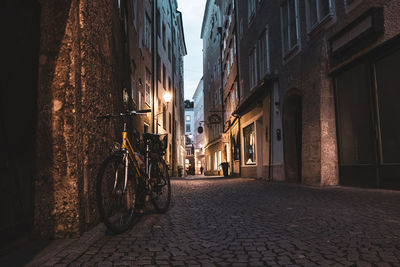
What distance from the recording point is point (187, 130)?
75.6 m

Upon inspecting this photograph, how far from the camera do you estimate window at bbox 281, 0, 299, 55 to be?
1112 centimetres

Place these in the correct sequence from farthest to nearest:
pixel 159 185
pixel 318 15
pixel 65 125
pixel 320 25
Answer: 1. pixel 318 15
2. pixel 320 25
3. pixel 159 185
4. pixel 65 125

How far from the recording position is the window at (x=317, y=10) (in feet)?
29.9

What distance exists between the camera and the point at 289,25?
11703 millimetres

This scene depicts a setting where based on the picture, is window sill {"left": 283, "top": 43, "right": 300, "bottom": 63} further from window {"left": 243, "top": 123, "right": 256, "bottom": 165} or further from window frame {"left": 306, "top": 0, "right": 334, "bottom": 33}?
window {"left": 243, "top": 123, "right": 256, "bottom": 165}

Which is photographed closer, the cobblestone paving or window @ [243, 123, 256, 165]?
the cobblestone paving

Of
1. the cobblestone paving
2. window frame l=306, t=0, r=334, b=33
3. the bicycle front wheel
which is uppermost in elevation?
window frame l=306, t=0, r=334, b=33

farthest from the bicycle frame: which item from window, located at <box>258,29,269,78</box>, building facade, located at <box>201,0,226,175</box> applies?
building facade, located at <box>201,0,226,175</box>

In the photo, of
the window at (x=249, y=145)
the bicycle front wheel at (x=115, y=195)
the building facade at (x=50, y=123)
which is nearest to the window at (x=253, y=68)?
the window at (x=249, y=145)

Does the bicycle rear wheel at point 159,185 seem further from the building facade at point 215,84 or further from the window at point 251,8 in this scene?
the building facade at point 215,84

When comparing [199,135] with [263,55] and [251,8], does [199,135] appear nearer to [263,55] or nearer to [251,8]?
[251,8]

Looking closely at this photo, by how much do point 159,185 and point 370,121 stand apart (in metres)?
5.30

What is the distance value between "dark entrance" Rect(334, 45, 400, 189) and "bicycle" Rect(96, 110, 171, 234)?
15.9 feet

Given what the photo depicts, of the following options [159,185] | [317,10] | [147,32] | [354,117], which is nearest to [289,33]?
[317,10]
